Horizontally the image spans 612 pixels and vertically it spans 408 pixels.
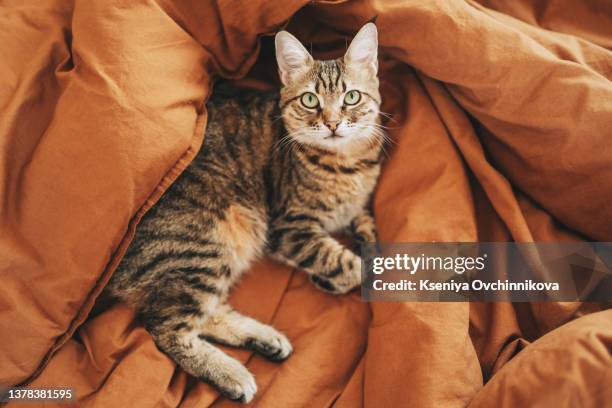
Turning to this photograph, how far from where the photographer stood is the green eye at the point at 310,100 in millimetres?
1426

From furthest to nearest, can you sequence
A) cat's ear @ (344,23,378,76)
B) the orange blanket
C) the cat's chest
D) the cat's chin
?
the cat's chest, the cat's chin, cat's ear @ (344,23,378,76), the orange blanket

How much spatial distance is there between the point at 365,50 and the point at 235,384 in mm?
1064

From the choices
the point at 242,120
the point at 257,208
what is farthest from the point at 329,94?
the point at 257,208

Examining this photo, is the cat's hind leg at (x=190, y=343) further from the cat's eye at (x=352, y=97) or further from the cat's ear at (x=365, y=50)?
the cat's ear at (x=365, y=50)

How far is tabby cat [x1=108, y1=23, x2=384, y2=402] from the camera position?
1.33 m

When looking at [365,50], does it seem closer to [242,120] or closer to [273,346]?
[242,120]

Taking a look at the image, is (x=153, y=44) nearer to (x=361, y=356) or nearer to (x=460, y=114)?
(x=460, y=114)

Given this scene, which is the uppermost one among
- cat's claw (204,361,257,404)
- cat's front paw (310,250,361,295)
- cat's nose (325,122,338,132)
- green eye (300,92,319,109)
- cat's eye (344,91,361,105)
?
cat's eye (344,91,361,105)

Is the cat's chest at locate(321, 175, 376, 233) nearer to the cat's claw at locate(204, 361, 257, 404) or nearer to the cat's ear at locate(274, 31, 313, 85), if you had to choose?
the cat's ear at locate(274, 31, 313, 85)

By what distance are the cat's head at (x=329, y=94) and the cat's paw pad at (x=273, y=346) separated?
2.06 ft

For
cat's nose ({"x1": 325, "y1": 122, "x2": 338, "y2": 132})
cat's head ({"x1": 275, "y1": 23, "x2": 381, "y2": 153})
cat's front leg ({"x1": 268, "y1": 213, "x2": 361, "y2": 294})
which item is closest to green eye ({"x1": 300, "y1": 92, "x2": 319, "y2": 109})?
cat's head ({"x1": 275, "y1": 23, "x2": 381, "y2": 153})

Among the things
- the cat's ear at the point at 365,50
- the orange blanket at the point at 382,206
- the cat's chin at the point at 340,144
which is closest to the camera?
the orange blanket at the point at 382,206

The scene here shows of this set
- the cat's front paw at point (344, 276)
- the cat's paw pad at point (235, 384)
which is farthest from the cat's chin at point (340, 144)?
the cat's paw pad at point (235, 384)

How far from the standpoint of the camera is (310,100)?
143 centimetres
